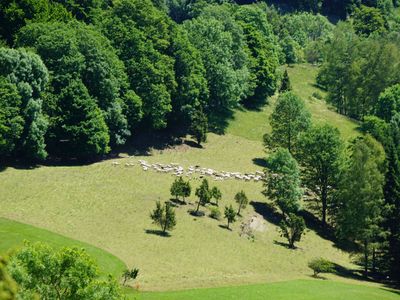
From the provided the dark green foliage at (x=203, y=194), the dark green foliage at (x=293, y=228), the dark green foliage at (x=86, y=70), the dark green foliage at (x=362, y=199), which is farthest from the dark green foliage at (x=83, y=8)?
the dark green foliage at (x=293, y=228)

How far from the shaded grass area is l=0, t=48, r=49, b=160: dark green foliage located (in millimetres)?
31898

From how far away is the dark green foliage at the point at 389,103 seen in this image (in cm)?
11588

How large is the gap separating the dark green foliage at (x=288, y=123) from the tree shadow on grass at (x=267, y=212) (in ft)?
59.7

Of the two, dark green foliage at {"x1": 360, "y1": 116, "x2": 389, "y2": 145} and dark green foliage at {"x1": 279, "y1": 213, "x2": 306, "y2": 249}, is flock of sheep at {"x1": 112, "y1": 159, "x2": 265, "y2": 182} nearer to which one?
dark green foliage at {"x1": 279, "y1": 213, "x2": 306, "y2": 249}

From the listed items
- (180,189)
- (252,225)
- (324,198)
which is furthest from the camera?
(324,198)

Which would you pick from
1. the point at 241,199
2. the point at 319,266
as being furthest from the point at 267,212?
the point at 319,266

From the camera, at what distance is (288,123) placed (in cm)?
9469

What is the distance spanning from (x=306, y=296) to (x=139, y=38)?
176ft

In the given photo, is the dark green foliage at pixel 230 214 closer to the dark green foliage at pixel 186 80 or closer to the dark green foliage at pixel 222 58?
the dark green foliage at pixel 186 80

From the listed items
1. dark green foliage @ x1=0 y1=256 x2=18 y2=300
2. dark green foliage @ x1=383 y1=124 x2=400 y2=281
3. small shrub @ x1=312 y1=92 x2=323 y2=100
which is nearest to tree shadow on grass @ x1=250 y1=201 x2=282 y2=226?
dark green foliage @ x1=383 y1=124 x2=400 y2=281

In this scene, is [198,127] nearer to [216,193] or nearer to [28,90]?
[216,193]

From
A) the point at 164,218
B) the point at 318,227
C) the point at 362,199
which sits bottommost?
the point at 164,218

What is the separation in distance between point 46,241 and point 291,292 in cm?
2218

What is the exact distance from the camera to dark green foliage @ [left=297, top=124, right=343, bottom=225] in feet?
267
